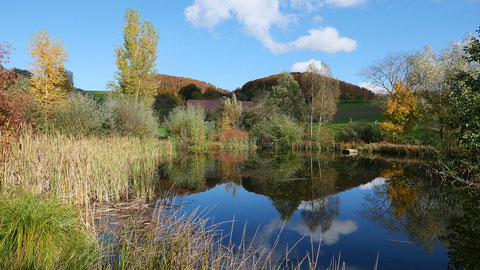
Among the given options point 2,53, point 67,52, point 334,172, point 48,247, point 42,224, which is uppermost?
point 67,52

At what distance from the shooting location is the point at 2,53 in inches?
315

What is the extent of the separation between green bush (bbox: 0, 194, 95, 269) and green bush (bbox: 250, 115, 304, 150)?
21.0m

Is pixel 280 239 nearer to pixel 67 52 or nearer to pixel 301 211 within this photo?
pixel 301 211

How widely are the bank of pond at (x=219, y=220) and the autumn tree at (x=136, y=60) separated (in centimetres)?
1670

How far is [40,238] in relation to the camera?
2.98m

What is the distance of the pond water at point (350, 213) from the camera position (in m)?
4.28

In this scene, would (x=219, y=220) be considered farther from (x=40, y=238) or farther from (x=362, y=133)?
(x=362, y=133)

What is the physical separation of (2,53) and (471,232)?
41.2ft

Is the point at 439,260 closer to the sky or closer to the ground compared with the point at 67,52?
closer to the ground

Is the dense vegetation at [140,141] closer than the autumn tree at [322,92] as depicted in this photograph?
Yes

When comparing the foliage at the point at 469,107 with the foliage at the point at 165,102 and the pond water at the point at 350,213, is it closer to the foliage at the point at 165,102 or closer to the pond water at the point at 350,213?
the pond water at the point at 350,213

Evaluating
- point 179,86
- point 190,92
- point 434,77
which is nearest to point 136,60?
point 434,77

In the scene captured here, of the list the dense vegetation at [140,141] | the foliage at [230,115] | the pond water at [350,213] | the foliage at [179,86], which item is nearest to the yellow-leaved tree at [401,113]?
the dense vegetation at [140,141]

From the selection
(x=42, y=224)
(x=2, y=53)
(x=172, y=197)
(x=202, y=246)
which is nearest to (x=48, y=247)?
(x=42, y=224)
